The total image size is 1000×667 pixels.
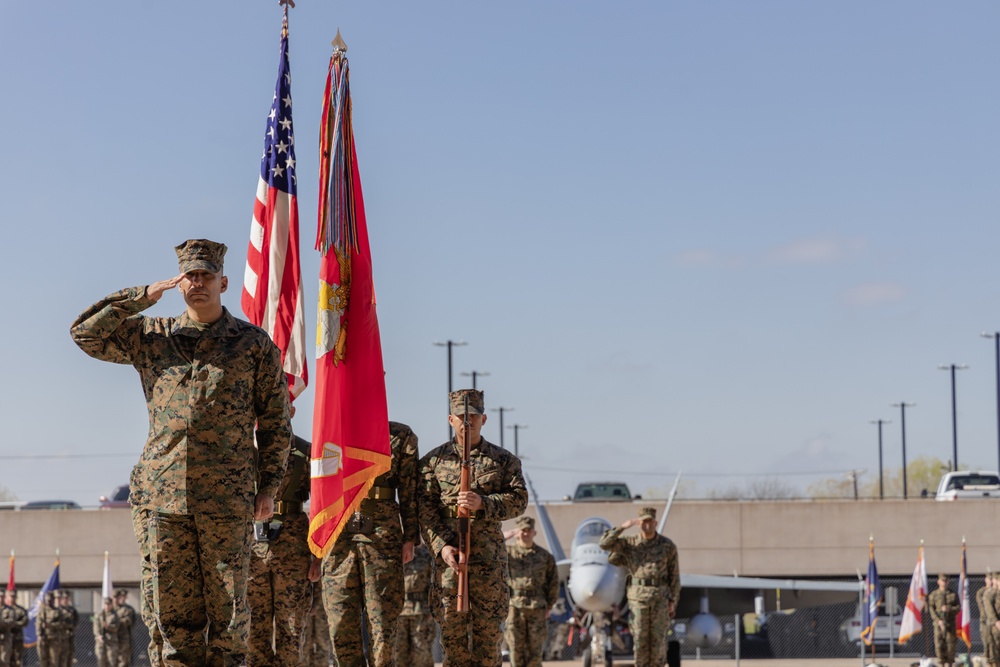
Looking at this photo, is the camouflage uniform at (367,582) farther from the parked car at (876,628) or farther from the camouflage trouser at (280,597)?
the parked car at (876,628)

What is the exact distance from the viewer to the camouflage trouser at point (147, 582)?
6039 millimetres

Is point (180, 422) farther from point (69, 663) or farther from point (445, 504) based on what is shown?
point (69, 663)

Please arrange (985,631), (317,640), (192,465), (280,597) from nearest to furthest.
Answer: (192,465) → (280,597) → (317,640) → (985,631)

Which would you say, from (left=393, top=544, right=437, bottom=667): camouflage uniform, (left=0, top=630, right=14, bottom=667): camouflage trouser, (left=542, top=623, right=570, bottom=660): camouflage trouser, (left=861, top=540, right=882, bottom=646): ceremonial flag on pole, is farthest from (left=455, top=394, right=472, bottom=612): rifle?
(left=0, top=630, right=14, bottom=667): camouflage trouser

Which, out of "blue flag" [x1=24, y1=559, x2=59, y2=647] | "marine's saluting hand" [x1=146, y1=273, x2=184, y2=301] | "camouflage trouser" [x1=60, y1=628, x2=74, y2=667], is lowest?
"camouflage trouser" [x1=60, y1=628, x2=74, y2=667]

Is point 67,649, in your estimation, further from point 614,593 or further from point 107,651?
point 614,593

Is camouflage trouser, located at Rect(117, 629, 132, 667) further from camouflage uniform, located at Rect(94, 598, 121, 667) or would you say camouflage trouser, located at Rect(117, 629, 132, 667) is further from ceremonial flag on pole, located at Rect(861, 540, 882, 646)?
ceremonial flag on pole, located at Rect(861, 540, 882, 646)

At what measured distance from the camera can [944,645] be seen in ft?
77.2

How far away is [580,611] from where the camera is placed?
19094mm

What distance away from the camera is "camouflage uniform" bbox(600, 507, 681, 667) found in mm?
14500

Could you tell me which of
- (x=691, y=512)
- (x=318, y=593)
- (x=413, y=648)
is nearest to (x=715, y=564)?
(x=691, y=512)

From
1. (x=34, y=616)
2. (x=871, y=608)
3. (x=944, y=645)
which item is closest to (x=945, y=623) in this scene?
(x=944, y=645)

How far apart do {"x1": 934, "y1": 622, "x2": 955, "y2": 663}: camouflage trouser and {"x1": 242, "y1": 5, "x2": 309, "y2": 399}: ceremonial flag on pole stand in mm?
17002

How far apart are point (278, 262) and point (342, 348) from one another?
156cm
